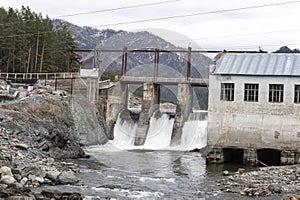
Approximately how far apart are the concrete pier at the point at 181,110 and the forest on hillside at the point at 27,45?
15333 mm

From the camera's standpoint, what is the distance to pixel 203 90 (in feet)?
210

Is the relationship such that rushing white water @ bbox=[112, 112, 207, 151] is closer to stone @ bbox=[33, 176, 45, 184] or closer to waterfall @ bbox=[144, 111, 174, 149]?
waterfall @ bbox=[144, 111, 174, 149]

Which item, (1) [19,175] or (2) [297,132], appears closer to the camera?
(1) [19,175]

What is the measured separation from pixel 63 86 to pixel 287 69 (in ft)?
81.0

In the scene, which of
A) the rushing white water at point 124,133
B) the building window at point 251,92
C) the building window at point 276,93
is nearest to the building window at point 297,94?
the building window at point 276,93

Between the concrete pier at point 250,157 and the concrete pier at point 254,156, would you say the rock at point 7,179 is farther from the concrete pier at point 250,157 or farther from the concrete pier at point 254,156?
the concrete pier at point 250,157

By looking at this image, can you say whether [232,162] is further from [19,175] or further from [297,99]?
[19,175]

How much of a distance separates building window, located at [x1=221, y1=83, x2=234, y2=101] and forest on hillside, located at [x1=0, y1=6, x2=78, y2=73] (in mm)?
25714

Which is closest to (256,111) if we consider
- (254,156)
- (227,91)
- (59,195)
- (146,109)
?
(227,91)

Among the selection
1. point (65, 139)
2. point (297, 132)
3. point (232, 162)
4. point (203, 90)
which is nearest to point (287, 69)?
point (297, 132)

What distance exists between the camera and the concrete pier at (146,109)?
4944cm

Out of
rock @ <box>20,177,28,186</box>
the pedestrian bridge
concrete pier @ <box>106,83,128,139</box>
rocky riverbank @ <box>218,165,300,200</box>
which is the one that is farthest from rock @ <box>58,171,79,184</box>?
the pedestrian bridge

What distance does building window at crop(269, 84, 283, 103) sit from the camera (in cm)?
3531

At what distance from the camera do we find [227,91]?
36.6m
